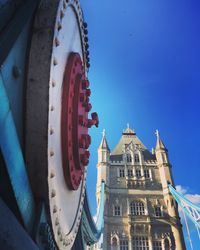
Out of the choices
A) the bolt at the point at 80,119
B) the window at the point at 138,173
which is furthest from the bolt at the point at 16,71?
the window at the point at 138,173

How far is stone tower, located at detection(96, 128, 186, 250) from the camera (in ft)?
101

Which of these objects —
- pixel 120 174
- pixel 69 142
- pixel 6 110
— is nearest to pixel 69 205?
pixel 69 142

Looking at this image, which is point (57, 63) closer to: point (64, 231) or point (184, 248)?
point (64, 231)

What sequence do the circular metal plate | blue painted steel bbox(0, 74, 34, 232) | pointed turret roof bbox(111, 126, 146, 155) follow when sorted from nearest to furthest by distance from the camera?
blue painted steel bbox(0, 74, 34, 232) < the circular metal plate < pointed turret roof bbox(111, 126, 146, 155)

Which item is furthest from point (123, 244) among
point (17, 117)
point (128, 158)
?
point (17, 117)

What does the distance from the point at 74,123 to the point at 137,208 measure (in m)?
34.9

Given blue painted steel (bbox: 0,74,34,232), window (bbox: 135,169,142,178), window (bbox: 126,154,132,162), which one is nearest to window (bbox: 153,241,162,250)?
window (bbox: 135,169,142,178)

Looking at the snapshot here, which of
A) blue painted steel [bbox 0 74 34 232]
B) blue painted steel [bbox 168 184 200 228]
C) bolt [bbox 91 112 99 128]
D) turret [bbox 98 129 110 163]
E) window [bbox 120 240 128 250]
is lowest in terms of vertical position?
blue painted steel [bbox 0 74 34 232]

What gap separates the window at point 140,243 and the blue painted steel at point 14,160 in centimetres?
3289

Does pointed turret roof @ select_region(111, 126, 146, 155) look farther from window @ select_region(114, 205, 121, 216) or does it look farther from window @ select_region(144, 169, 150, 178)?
window @ select_region(114, 205, 121, 216)

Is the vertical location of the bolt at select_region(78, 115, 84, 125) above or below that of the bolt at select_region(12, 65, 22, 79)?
above

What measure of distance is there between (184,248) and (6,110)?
1314 inches

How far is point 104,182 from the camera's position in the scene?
116 ft

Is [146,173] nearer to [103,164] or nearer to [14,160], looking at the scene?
[103,164]
